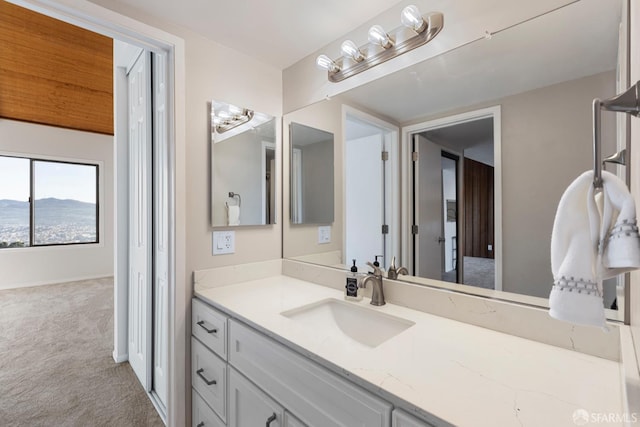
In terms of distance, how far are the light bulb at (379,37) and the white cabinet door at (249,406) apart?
5.05 ft

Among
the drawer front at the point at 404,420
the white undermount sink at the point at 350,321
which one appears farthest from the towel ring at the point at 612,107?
the white undermount sink at the point at 350,321

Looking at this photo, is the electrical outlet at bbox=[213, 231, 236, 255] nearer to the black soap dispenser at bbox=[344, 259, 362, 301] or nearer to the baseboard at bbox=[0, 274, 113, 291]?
the black soap dispenser at bbox=[344, 259, 362, 301]

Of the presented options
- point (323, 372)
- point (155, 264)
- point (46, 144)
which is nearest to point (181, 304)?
point (155, 264)

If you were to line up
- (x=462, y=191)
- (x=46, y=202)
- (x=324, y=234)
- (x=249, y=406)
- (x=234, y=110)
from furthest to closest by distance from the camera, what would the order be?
(x=46, y=202) → (x=324, y=234) → (x=234, y=110) → (x=462, y=191) → (x=249, y=406)

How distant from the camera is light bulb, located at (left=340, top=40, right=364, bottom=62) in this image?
1.44 meters

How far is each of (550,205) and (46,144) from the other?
650cm

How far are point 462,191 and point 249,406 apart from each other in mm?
1244

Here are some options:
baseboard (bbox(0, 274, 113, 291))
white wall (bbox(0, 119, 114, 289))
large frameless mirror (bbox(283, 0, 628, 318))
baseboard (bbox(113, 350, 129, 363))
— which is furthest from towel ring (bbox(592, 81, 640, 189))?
baseboard (bbox(0, 274, 113, 291))

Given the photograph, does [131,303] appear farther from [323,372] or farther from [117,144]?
[323,372]

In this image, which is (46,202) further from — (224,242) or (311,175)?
(311,175)

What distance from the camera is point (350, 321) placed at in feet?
4.34

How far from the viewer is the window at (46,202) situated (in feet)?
14.8

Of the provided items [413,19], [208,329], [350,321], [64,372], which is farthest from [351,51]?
[64,372]

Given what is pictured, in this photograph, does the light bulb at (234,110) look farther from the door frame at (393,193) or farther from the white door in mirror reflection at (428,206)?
the white door in mirror reflection at (428,206)
